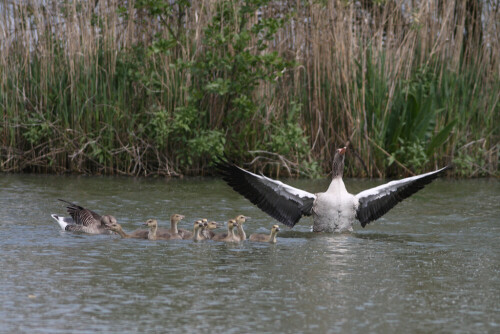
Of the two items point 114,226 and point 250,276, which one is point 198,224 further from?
point 250,276

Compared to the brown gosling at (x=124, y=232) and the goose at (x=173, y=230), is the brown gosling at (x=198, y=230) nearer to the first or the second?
the goose at (x=173, y=230)

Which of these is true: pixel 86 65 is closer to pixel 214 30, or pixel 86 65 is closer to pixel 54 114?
pixel 54 114

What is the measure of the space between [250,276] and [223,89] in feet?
25.6

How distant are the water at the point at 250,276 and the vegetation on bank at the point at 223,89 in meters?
3.40

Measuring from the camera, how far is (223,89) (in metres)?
15.2

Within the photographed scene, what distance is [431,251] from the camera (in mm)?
9172

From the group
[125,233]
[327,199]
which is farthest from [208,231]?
[327,199]

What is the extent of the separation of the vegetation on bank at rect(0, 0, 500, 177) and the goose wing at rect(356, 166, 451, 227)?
4.19 meters

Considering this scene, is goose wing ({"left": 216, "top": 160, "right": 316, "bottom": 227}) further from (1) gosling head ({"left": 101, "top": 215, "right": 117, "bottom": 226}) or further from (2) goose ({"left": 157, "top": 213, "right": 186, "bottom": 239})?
(1) gosling head ({"left": 101, "top": 215, "right": 117, "bottom": 226})

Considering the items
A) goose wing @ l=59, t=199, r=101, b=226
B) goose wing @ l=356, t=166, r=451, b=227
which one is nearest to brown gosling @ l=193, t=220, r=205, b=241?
goose wing @ l=59, t=199, r=101, b=226

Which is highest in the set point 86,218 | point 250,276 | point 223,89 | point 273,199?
point 223,89

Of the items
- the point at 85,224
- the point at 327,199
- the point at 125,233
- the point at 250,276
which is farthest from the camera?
the point at 327,199

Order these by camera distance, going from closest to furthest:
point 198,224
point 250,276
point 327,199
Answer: point 250,276 < point 198,224 < point 327,199

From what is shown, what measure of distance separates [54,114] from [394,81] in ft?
19.4
